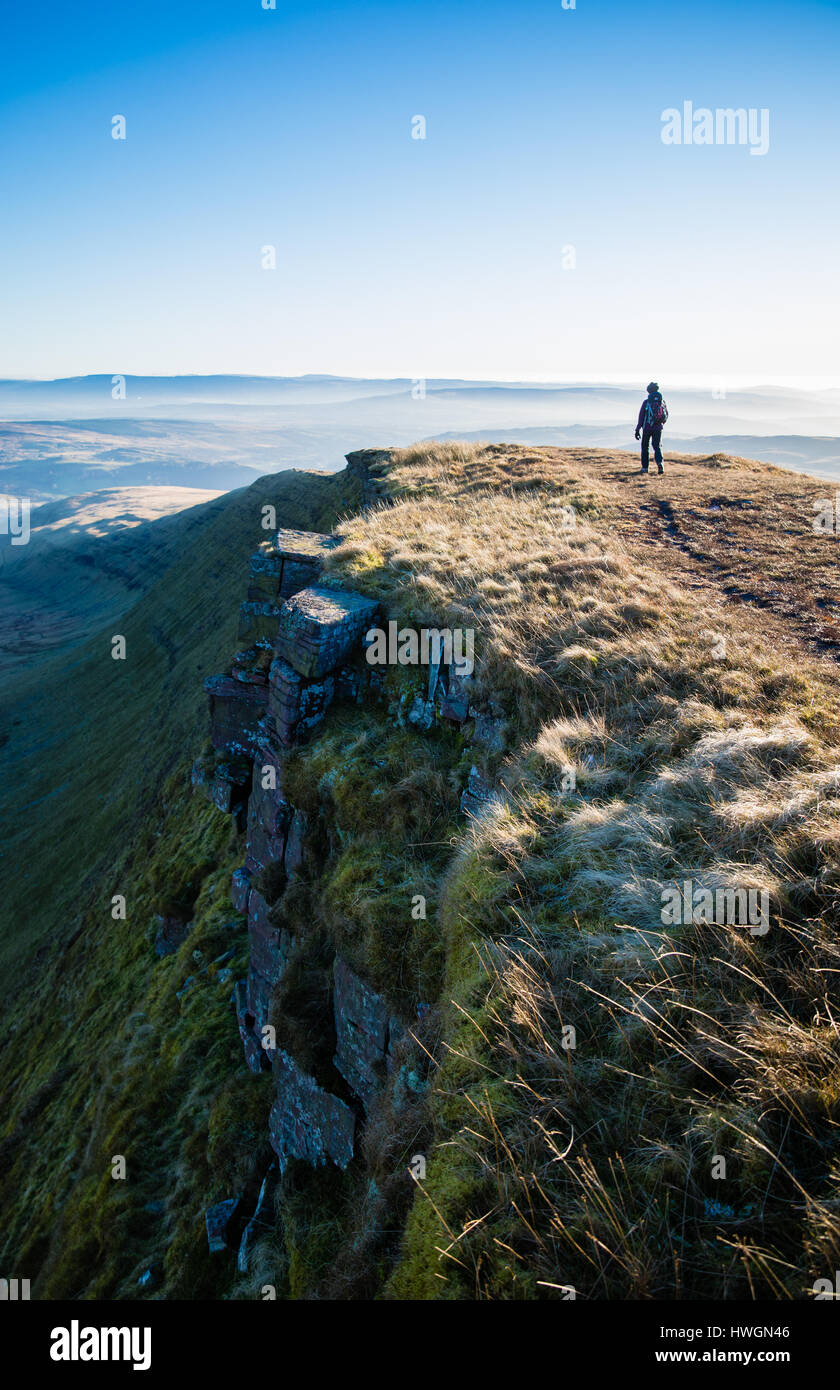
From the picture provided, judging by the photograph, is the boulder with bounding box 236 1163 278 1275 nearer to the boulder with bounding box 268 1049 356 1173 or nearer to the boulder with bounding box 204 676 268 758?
the boulder with bounding box 268 1049 356 1173

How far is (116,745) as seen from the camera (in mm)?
50062

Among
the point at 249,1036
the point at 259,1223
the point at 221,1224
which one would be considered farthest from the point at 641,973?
the point at 249,1036

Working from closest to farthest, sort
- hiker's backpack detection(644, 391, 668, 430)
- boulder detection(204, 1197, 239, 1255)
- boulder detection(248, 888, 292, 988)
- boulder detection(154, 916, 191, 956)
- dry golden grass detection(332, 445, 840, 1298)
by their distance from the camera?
dry golden grass detection(332, 445, 840, 1298), boulder detection(204, 1197, 239, 1255), boulder detection(248, 888, 292, 988), boulder detection(154, 916, 191, 956), hiker's backpack detection(644, 391, 668, 430)

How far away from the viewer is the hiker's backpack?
19.7m

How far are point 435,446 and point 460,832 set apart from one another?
2635cm

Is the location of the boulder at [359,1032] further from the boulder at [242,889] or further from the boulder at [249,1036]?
the boulder at [242,889]

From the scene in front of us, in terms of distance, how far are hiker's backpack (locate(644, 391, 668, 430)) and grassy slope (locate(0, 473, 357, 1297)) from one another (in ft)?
65.8

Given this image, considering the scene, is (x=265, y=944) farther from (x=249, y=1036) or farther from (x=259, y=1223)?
(x=259, y=1223)

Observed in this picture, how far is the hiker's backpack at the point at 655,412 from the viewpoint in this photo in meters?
19.7

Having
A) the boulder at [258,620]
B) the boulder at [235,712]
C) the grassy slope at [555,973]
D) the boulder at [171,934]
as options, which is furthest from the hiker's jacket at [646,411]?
the boulder at [171,934]

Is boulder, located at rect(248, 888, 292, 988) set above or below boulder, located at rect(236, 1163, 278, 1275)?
above

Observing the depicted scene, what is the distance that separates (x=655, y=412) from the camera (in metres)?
20.1

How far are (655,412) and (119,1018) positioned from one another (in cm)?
2637

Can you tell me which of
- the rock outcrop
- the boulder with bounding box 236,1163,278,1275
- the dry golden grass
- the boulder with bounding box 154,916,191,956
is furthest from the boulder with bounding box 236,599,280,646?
the boulder with bounding box 236,1163,278,1275
